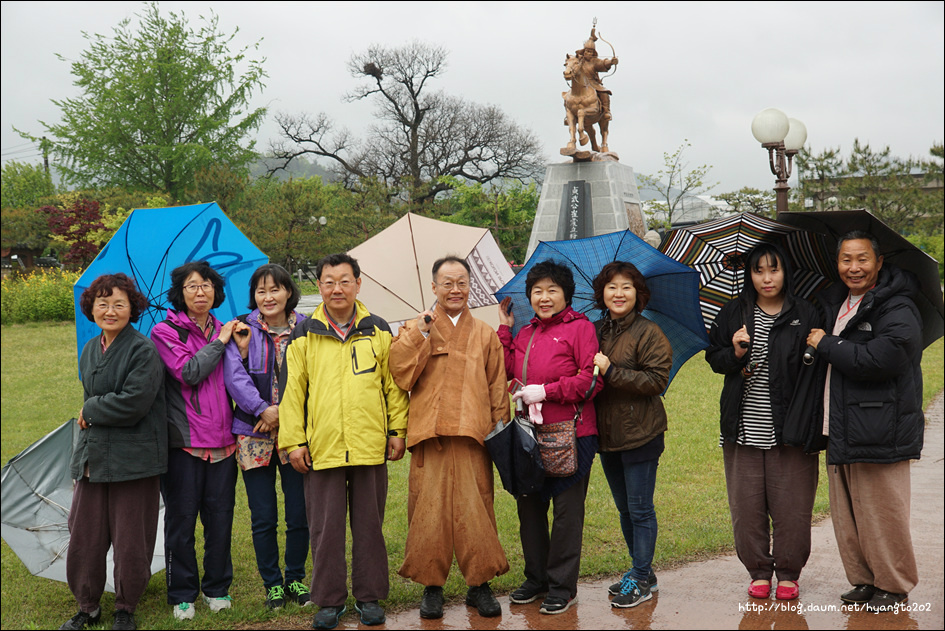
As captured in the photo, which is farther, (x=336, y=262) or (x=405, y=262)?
(x=405, y=262)

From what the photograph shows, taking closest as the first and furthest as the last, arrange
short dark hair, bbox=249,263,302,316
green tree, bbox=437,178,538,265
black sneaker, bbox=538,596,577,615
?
black sneaker, bbox=538,596,577,615 < short dark hair, bbox=249,263,302,316 < green tree, bbox=437,178,538,265

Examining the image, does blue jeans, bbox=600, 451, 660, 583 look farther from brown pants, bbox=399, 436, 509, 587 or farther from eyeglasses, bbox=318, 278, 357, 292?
eyeglasses, bbox=318, 278, 357, 292

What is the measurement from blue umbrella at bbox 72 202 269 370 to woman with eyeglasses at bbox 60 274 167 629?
395mm

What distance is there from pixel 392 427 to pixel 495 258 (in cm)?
148

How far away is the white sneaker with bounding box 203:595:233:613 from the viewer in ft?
13.4

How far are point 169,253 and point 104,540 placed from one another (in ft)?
5.47

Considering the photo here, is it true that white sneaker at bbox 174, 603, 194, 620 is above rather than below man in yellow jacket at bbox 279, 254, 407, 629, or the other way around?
below

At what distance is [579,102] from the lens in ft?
49.9

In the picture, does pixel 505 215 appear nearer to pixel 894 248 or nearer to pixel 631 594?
pixel 894 248

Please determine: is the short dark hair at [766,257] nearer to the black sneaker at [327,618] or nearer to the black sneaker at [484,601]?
the black sneaker at [484,601]

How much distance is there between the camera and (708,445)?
8.05 m

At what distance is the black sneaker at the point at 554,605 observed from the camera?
391cm

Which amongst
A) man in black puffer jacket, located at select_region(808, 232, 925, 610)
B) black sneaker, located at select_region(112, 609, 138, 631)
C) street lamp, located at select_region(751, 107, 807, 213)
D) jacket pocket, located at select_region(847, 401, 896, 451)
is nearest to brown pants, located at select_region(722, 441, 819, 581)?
man in black puffer jacket, located at select_region(808, 232, 925, 610)

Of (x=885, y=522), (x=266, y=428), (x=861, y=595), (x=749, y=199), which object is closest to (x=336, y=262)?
(x=266, y=428)
